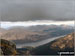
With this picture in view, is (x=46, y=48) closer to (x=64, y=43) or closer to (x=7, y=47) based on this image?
(x=64, y=43)

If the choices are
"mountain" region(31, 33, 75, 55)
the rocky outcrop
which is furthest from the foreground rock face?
the rocky outcrop

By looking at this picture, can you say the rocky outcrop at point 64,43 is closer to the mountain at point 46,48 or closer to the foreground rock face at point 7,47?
the mountain at point 46,48

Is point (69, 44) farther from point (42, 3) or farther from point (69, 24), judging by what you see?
point (42, 3)

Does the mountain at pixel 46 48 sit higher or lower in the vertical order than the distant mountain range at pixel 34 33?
lower

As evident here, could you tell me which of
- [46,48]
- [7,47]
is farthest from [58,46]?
[7,47]

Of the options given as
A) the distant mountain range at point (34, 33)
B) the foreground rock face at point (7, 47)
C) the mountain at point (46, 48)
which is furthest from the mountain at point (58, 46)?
the foreground rock face at point (7, 47)

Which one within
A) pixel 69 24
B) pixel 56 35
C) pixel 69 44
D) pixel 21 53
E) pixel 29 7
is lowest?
pixel 21 53

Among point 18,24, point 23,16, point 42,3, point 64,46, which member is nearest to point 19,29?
point 18,24
